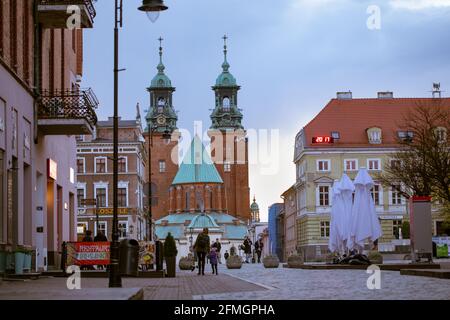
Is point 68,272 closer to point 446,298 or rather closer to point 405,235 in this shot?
point 446,298

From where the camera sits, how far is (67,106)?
3412 centimetres

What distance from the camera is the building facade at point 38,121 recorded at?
1136 inches

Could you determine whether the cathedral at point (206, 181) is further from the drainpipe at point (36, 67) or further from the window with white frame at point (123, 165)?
the drainpipe at point (36, 67)

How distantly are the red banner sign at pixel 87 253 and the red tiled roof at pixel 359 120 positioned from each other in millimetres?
68878

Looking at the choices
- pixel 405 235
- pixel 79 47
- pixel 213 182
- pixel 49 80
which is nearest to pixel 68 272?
pixel 49 80

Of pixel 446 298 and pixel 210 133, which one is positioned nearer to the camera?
pixel 446 298

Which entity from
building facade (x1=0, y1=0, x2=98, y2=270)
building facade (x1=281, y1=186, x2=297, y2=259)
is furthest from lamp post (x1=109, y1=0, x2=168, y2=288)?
building facade (x1=281, y1=186, x2=297, y2=259)

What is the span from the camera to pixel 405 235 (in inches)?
3622

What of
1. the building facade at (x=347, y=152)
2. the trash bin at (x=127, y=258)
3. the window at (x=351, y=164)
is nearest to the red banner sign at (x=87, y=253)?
the trash bin at (x=127, y=258)

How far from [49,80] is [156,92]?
481 feet

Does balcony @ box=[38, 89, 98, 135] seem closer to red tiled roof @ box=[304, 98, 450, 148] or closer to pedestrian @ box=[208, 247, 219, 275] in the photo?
pedestrian @ box=[208, 247, 219, 275]

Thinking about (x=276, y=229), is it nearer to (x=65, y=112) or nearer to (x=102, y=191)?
(x=102, y=191)

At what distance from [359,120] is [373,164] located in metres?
4.50
